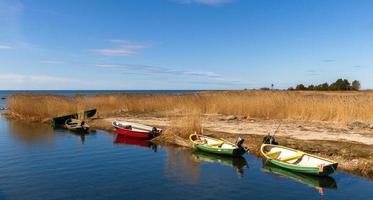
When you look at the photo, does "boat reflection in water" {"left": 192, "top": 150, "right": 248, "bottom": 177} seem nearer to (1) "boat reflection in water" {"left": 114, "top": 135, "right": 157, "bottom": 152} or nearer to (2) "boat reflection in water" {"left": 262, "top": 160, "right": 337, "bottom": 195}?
(2) "boat reflection in water" {"left": 262, "top": 160, "right": 337, "bottom": 195}

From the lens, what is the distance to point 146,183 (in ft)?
45.3

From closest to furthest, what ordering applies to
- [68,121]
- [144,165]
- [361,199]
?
[361,199], [144,165], [68,121]

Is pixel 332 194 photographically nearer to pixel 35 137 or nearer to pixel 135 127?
pixel 135 127

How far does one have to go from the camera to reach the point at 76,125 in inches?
1085

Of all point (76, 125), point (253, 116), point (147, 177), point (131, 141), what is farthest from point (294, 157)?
point (76, 125)

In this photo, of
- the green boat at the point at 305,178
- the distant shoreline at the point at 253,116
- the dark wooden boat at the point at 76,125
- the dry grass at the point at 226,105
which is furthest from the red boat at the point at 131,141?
the green boat at the point at 305,178

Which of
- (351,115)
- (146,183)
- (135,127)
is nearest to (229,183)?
(146,183)

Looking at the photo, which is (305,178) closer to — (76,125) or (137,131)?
(137,131)

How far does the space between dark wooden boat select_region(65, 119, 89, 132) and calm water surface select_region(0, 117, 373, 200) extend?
5.65 metres

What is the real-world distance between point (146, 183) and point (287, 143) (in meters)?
7.70

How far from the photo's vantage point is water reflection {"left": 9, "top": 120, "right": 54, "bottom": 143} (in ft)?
77.2

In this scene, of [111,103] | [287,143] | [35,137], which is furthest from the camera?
[111,103]

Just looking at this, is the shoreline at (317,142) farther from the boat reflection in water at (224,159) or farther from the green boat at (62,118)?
the green boat at (62,118)

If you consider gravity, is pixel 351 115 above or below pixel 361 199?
above
